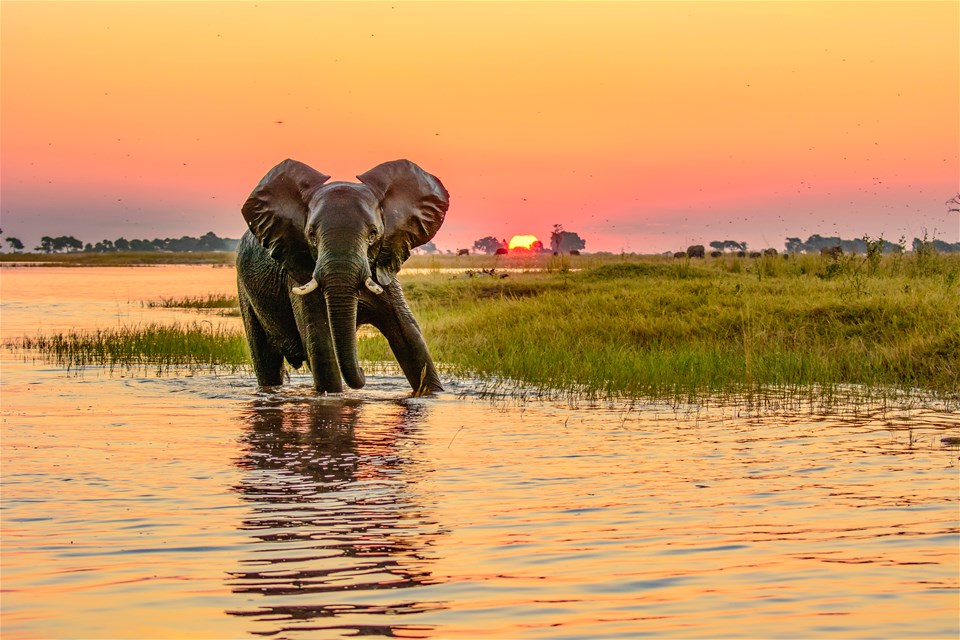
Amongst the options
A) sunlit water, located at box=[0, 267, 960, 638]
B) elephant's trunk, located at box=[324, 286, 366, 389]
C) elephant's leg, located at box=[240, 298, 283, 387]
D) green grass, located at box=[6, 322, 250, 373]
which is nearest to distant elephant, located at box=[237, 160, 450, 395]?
elephant's trunk, located at box=[324, 286, 366, 389]

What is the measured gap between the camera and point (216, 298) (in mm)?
38906

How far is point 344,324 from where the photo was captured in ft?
38.3

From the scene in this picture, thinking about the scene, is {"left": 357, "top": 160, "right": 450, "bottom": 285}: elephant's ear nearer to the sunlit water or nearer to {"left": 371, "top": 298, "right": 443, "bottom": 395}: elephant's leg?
{"left": 371, "top": 298, "right": 443, "bottom": 395}: elephant's leg

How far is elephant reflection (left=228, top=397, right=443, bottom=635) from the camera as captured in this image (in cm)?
533

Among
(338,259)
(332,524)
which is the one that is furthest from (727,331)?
(332,524)

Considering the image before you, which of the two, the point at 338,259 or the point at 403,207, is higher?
the point at 403,207

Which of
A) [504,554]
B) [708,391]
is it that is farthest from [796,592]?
[708,391]

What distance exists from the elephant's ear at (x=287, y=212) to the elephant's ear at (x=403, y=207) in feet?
2.00

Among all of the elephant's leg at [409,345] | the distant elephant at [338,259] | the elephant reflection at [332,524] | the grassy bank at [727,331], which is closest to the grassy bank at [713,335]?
the grassy bank at [727,331]

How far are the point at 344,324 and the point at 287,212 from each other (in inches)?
67.0

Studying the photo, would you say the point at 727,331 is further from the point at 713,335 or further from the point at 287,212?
the point at 287,212

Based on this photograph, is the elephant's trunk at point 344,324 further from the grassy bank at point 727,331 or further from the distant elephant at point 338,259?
the grassy bank at point 727,331

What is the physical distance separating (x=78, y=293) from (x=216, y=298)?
12660 millimetres

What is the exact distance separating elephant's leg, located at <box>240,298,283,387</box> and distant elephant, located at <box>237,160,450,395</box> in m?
0.39
